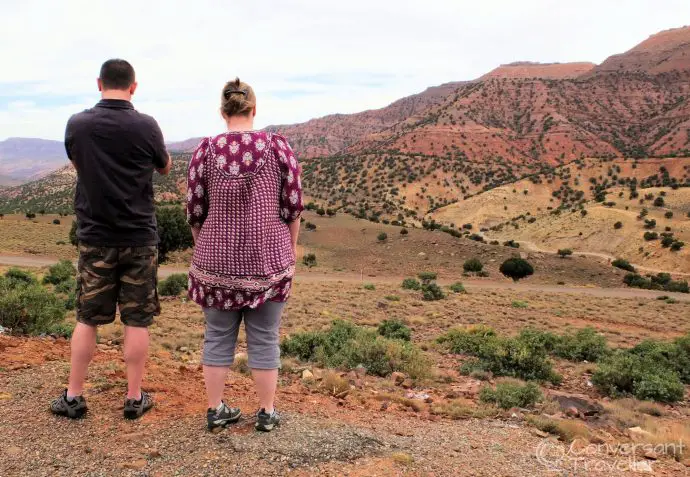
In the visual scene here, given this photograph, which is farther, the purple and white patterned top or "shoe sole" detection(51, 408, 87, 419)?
"shoe sole" detection(51, 408, 87, 419)

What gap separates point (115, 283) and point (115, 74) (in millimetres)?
1427

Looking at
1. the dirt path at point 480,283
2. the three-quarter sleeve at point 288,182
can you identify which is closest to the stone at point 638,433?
the three-quarter sleeve at point 288,182

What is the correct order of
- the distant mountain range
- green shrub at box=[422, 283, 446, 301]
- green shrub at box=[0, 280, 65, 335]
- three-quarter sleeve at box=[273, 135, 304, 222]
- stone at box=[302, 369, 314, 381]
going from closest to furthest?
1. three-quarter sleeve at box=[273, 135, 304, 222]
2. stone at box=[302, 369, 314, 381]
3. green shrub at box=[0, 280, 65, 335]
4. green shrub at box=[422, 283, 446, 301]
5. the distant mountain range

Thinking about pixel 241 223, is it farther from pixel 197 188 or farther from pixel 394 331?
pixel 394 331

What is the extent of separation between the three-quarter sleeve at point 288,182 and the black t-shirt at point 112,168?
2.85 feet

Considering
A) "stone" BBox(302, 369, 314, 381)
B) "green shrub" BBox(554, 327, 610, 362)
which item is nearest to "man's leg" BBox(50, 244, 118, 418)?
"stone" BBox(302, 369, 314, 381)

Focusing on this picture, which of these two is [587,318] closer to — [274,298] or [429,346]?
[429,346]

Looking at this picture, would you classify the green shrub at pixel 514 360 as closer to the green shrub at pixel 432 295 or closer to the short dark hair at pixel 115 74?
the short dark hair at pixel 115 74

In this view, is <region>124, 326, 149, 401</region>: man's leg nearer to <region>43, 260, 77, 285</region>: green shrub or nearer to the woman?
the woman

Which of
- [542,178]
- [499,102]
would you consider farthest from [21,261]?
[499,102]

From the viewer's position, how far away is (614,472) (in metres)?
3.57

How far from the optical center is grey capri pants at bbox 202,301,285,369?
10.9 ft

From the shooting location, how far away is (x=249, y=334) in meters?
3.40

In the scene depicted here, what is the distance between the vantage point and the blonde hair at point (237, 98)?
3.15m
